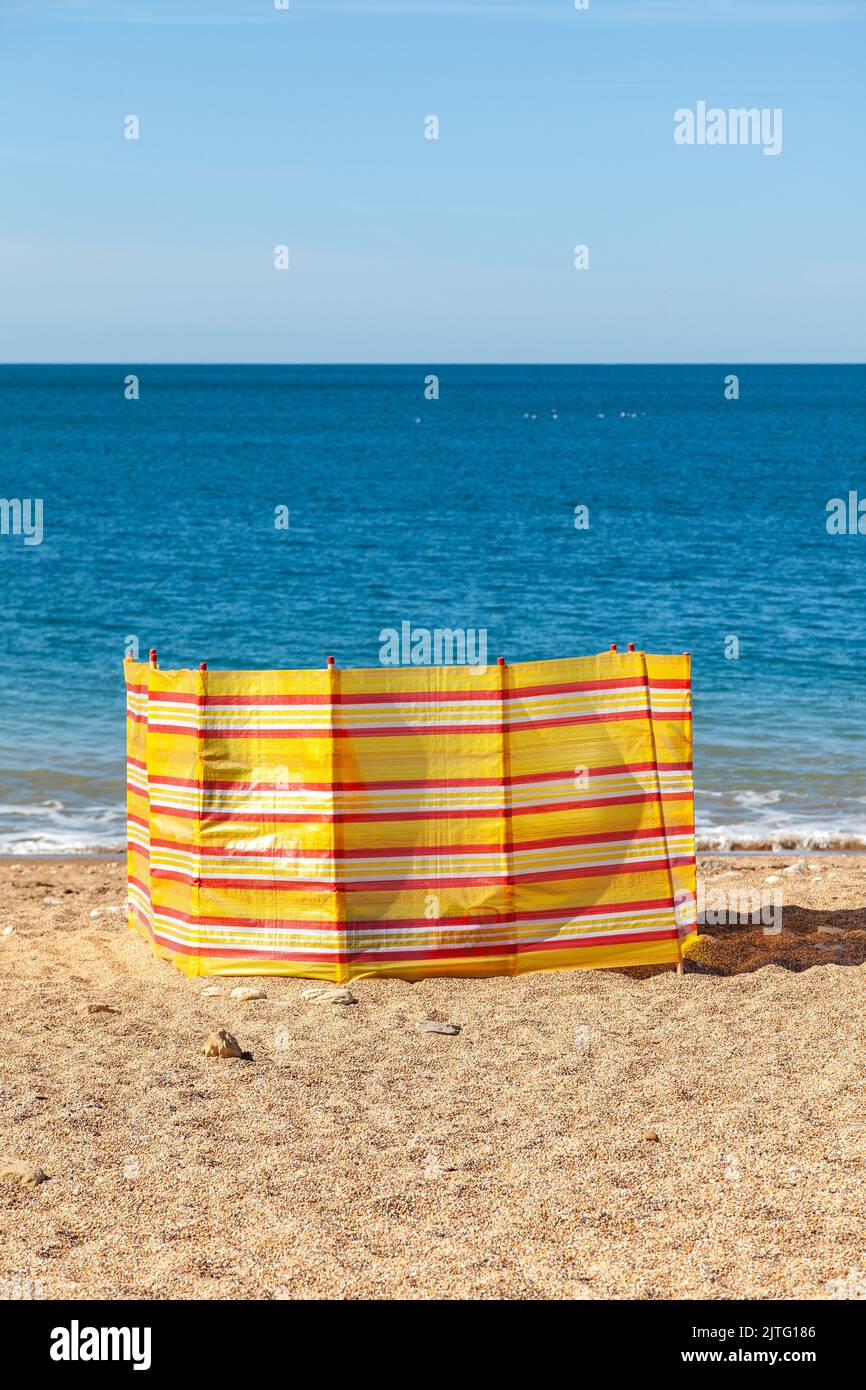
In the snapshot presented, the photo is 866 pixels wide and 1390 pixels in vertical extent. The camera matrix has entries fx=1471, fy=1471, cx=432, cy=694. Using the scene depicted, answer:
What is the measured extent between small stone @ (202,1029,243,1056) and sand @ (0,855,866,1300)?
0.08m

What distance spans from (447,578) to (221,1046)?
30.4m

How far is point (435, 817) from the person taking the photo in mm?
9742

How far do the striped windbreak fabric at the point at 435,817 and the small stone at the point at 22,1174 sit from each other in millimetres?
3213

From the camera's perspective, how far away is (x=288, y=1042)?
859cm

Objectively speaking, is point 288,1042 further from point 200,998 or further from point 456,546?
point 456,546

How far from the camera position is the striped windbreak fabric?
965 cm
